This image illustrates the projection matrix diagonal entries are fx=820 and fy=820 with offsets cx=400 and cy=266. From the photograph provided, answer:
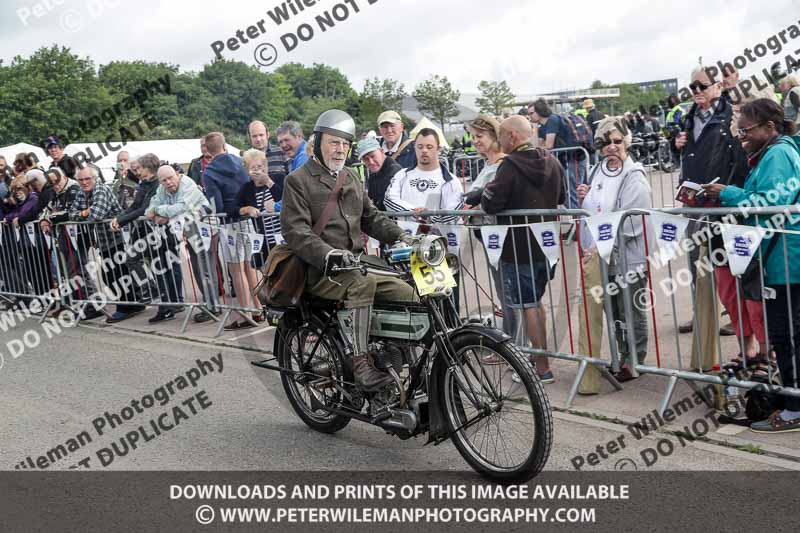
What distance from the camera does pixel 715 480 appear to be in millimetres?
4367

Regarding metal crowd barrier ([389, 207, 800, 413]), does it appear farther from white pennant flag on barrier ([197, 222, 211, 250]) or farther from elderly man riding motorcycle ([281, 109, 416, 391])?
white pennant flag on barrier ([197, 222, 211, 250])

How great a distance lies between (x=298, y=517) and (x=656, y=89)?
490 feet

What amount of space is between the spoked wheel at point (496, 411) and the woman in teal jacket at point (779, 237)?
5.38 ft

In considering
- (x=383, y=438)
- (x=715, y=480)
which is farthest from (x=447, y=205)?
(x=715, y=480)

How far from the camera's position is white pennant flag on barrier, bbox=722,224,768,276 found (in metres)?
4.79

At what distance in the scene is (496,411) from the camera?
4395mm

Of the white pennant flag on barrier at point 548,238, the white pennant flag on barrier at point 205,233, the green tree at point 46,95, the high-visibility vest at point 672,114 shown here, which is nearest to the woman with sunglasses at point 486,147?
the white pennant flag on barrier at point 548,238

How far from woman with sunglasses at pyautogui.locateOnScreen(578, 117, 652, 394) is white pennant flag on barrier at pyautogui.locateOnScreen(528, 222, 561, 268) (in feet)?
0.71

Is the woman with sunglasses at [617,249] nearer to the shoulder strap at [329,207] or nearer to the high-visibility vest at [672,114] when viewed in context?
the shoulder strap at [329,207]

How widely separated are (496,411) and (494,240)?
7.22ft

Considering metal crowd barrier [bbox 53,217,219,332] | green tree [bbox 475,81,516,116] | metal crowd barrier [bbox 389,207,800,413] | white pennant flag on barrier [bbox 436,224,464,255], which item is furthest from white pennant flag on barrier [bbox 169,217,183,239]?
green tree [bbox 475,81,516,116]

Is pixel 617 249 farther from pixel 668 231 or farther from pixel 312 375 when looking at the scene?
pixel 312 375

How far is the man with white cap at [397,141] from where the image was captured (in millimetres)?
8688

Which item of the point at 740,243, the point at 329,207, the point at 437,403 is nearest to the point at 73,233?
the point at 329,207
